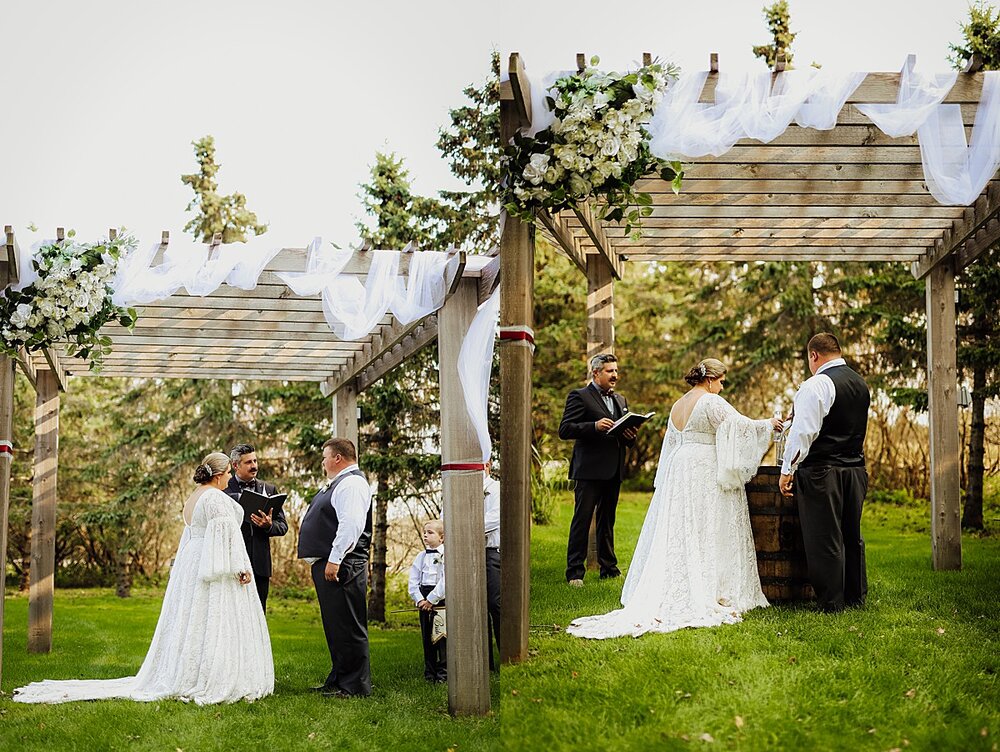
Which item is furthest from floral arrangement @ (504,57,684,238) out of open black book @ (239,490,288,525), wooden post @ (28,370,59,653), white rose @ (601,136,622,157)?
wooden post @ (28,370,59,653)

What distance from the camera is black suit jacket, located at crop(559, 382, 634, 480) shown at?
4391 mm

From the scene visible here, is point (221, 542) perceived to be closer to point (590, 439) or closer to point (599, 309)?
point (590, 439)

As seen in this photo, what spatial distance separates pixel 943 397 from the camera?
5074mm

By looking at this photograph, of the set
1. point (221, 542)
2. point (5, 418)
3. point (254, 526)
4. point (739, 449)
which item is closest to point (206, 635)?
point (221, 542)

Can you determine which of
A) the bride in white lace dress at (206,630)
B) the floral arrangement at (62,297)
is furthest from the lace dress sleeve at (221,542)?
the floral arrangement at (62,297)

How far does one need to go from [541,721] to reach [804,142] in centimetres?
270

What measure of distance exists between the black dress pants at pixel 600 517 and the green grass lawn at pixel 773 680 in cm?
31

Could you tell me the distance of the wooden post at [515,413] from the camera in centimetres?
333

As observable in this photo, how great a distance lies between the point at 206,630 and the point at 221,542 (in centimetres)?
45

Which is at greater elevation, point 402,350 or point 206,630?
point 402,350

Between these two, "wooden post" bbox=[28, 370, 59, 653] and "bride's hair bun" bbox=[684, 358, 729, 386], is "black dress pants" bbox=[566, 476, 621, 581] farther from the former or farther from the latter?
"wooden post" bbox=[28, 370, 59, 653]

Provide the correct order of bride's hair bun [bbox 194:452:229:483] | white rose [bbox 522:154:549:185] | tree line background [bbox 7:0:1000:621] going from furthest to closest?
tree line background [bbox 7:0:1000:621] < bride's hair bun [bbox 194:452:229:483] < white rose [bbox 522:154:549:185]

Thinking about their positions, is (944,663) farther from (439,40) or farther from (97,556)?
(97,556)

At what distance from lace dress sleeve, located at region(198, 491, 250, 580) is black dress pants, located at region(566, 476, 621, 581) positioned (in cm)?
186
